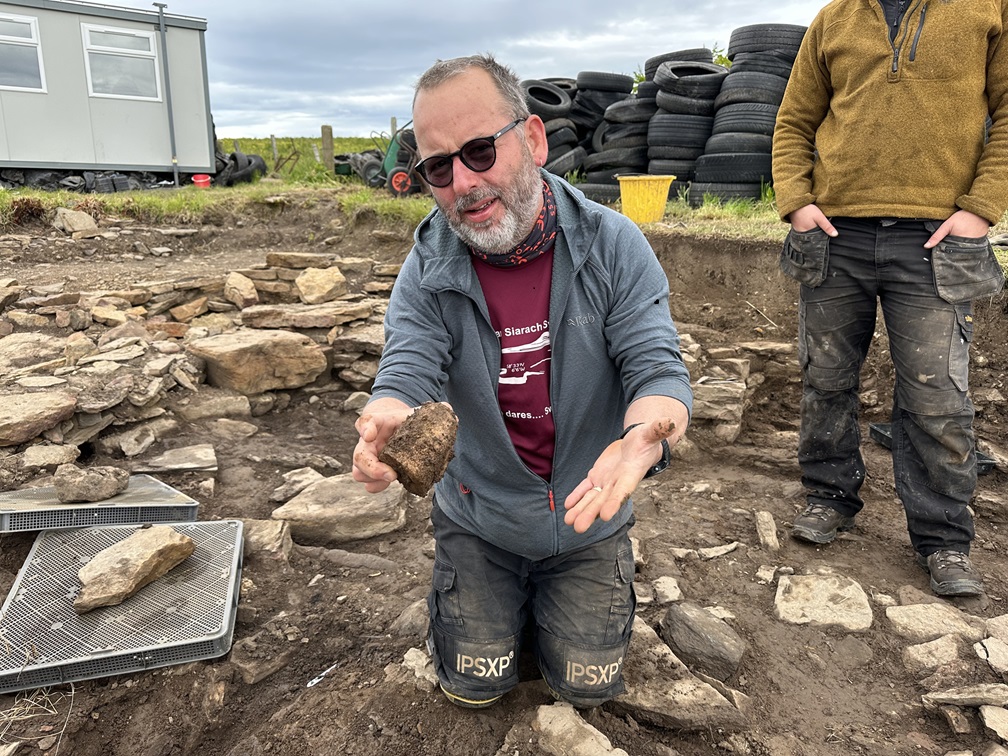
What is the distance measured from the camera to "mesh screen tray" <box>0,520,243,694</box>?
7.49 feet

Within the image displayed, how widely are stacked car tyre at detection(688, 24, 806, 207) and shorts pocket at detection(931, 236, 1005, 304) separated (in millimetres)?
5301

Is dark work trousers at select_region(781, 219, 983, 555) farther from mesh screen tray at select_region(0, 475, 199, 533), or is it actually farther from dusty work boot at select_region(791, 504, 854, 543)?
mesh screen tray at select_region(0, 475, 199, 533)

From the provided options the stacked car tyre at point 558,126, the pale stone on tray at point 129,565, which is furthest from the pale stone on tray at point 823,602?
the stacked car tyre at point 558,126

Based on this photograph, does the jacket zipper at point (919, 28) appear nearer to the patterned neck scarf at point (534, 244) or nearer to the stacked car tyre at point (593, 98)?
the patterned neck scarf at point (534, 244)

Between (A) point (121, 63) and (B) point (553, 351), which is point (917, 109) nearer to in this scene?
(B) point (553, 351)

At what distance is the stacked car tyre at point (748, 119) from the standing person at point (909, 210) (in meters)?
4.87

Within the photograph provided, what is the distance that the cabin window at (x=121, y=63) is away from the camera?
1263cm

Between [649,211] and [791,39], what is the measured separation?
3.13 metres

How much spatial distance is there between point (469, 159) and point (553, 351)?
Answer: 0.62m

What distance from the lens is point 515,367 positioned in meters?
2.19

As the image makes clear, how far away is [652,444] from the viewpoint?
1.67 m

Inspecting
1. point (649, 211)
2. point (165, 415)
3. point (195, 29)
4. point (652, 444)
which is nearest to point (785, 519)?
point (652, 444)

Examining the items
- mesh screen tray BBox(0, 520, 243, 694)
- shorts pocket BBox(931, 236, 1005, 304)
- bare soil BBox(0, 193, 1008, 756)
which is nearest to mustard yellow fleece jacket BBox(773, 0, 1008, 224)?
shorts pocket BBox(931, 236, 1005, 304)

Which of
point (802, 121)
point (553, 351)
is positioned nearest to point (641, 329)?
point (553, 351)
